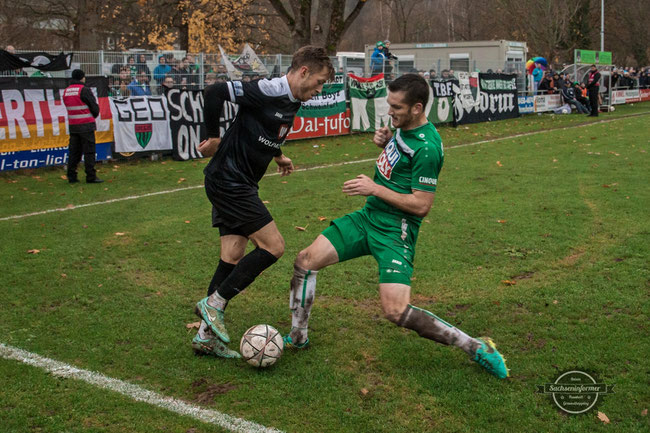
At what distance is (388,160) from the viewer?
15.1 feet

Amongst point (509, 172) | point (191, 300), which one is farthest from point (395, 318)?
point (509, 172)

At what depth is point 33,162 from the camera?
1358 cm

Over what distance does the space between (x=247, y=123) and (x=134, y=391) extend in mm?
1972

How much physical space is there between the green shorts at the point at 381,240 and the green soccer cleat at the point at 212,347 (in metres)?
1.07

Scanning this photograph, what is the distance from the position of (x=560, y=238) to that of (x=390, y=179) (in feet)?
13.2

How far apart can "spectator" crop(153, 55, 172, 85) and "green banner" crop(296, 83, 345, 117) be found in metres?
4.44

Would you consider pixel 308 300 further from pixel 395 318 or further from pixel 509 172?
pixel 509 172

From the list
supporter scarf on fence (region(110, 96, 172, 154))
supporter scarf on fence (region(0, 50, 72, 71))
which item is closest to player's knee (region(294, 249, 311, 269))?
supporter scarf on fence (region(0, 50, 72, 71))

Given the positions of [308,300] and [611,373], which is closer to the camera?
[611,373]

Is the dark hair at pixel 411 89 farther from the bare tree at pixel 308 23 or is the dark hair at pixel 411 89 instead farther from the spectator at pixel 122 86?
the bare tree at pixel 308 23

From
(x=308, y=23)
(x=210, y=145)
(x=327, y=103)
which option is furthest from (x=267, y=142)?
(x=308, y=23)

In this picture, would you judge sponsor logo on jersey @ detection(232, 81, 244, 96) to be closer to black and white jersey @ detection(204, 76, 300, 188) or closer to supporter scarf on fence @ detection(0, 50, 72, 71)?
black and white jersey @ detection(204, 76, 300, 188)

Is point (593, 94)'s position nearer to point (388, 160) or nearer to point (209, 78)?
point (209, 78)

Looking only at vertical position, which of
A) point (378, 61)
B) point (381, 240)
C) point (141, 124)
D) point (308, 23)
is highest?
point (308, 23)
